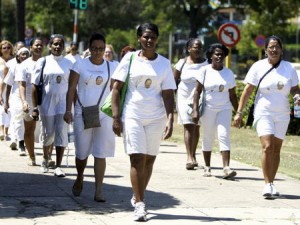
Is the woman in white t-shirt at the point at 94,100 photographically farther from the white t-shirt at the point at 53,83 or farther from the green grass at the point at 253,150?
the green grass at the point at 253,150

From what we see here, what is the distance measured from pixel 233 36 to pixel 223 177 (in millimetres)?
10340

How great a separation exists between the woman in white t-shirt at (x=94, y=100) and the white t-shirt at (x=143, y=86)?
91cm

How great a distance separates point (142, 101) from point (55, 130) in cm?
319

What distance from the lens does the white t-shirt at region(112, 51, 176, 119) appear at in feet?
27.7

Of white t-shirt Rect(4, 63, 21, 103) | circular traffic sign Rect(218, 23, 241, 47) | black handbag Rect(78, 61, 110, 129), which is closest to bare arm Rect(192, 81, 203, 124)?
black handbag Rect(78, 61, 110, 129)

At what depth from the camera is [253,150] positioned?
1545cm

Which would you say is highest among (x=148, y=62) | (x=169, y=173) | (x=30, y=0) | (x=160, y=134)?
(x=30, y=0)

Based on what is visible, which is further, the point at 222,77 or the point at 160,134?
the point at 222,77

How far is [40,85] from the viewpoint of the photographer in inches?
451

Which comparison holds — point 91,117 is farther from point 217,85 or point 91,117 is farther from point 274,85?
point 217,85

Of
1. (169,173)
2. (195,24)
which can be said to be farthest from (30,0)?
(169,173)

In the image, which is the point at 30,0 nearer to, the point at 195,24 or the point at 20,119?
the point at 195,24

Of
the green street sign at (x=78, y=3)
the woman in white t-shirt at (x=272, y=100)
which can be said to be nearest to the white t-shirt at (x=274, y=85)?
the woman in white t-shirt at (x=272, y=100)

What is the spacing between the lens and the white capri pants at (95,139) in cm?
934
